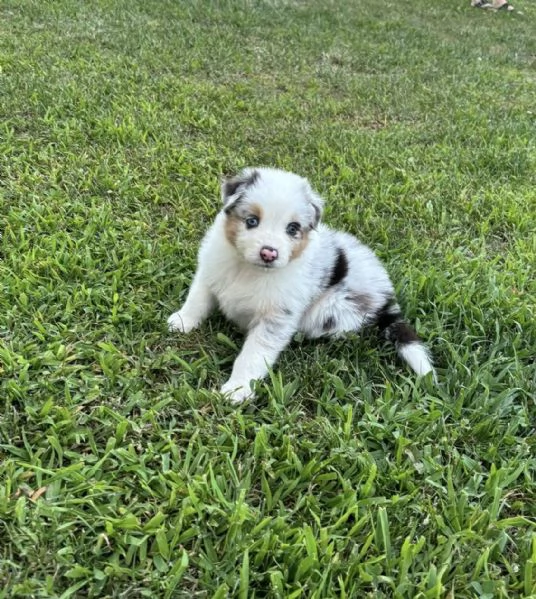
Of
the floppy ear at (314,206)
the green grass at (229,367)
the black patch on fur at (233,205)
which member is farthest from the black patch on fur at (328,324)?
the black patch on fur at (233,205)

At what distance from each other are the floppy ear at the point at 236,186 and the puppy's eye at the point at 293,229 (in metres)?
0.32

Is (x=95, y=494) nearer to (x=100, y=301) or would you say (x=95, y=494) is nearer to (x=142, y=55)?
(x=100, y=301)

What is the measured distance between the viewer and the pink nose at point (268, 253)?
9.78ft

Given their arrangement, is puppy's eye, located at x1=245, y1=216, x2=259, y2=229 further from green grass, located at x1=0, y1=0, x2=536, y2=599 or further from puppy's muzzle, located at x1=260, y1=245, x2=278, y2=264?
green grass, located at x1=0, y1=0, x2=536, y2=599

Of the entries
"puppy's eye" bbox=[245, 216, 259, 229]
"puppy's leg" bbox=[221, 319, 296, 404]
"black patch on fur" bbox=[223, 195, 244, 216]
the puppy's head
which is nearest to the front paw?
"puppy's leg" bbox=[221, 319, 296, 404]

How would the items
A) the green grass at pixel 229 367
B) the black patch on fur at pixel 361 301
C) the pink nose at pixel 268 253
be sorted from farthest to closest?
the black patch on fur at pixel 361 301 < the pink nose at pixel 268 253 < the green grass at pixel 229 367

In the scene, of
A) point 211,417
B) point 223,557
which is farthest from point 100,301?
point 223,557

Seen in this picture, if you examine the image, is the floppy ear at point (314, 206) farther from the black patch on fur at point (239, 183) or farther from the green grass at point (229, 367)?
the green grass at point (229, 367)

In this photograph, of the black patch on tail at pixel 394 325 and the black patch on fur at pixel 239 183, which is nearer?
the black patch on fur at pixel 239 183

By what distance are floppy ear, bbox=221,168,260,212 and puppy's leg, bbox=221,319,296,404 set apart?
71cm

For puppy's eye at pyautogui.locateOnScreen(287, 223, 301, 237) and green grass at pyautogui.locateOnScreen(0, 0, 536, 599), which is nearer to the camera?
green grass at pyautogui.locateOnScreen(0, 0, 536, 599)

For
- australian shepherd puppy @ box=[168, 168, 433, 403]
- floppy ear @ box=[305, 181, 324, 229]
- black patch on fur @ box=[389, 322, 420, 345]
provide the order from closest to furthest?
australian shepherd puppy @ box=[168, 168, 433, 403]
floppy ear @ box=[305, 181, 324, 229]
black patch on fur @ box=[389, 322, 420, 345]

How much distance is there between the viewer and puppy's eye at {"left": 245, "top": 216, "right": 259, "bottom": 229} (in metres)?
3.14

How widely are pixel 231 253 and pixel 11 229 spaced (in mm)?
1760
